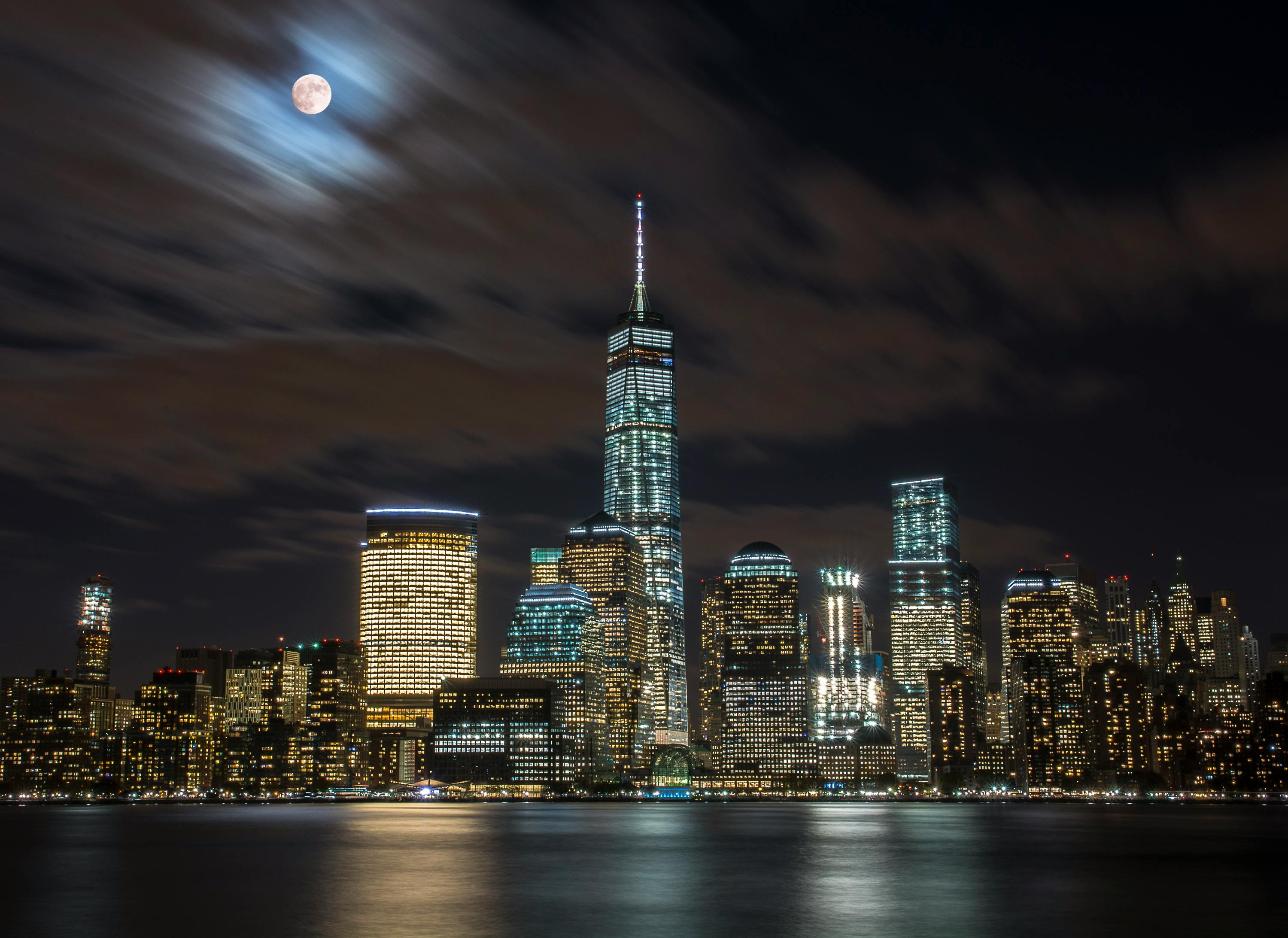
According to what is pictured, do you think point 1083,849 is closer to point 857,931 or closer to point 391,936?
point 857,931

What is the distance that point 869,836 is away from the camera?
162 m

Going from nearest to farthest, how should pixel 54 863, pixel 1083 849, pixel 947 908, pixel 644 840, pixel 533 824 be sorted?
pixel 947 908, pixel 54 863, pixel 1083 849, pixel 644 840, pixel 533 824

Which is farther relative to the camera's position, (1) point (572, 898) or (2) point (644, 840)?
(2) point (644, 840)

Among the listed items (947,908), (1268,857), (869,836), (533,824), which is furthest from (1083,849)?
(533,824)

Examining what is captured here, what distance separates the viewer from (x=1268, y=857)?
122562mm

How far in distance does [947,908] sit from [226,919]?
39.2m

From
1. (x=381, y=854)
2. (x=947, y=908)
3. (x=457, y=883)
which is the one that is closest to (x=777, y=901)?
(x=947, y=908)

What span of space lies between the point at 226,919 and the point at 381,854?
52.4 metres

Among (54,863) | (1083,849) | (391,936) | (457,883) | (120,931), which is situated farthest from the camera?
(1083,849)

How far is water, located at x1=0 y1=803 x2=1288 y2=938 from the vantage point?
7106 centimetres

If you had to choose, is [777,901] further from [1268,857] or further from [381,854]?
[1268,857]

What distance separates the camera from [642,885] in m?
93.9

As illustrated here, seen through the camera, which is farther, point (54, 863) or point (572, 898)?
point (54, 863)

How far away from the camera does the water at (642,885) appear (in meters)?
71.1
